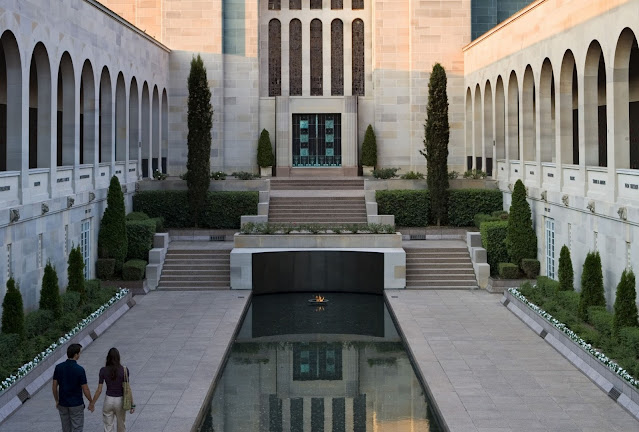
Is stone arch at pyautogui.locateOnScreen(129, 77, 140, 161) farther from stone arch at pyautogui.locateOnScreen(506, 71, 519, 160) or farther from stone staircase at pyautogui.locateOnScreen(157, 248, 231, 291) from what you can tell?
stone arch at pyautogui.locateOnScreen(506, 71, 519, 160)

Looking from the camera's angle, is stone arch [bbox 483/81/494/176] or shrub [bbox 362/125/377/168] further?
shrub [bbox 362/125/377/168]

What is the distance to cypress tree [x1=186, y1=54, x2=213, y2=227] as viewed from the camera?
1416 inches

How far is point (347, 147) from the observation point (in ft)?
156

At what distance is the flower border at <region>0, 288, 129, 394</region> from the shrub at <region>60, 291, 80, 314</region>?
0.54 m

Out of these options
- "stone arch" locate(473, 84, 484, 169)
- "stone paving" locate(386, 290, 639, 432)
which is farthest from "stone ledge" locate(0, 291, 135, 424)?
"stone arch" locate(473, 84, 484, 169)

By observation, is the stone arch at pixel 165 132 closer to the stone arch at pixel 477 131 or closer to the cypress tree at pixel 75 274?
the stone arch at pixel 477 131

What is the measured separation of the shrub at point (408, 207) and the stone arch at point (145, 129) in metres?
11.2

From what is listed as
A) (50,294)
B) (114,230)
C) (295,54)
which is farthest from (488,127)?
(50,294)

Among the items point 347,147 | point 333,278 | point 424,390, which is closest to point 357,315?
point 333,278

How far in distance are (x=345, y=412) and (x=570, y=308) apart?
354 inches

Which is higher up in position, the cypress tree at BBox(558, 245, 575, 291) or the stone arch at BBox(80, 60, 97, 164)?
the stone arch at BBox(80, 60, 97, 164)

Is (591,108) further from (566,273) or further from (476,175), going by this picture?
(476,175)

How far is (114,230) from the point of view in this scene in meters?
30.1

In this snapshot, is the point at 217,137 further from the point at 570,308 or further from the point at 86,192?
the point at 570,308
